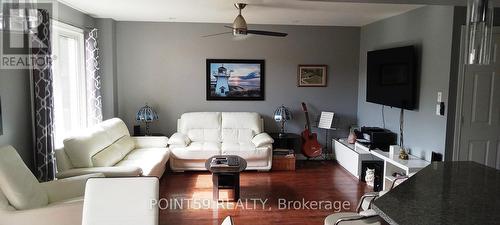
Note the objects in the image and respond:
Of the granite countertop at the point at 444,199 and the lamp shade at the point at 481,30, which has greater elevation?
the lamp shade at the point at 481,30

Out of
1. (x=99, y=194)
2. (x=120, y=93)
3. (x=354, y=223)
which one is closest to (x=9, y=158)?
(x=99, y=194)

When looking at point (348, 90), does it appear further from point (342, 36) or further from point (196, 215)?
point (196, 215)

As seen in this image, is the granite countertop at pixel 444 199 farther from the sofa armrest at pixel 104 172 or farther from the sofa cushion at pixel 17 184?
the sofa armrest at pixel 104 172

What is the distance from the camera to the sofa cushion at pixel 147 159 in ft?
14.7

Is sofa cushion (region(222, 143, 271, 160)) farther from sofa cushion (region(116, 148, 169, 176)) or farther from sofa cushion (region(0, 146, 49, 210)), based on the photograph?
sofa cushion (region(0, 146, 49, 210))

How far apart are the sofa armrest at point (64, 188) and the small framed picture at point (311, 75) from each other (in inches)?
164

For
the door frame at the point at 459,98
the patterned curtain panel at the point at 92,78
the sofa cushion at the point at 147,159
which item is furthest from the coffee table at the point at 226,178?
the door frame at the point at 459,98

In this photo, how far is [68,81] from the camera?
5016 millimetres

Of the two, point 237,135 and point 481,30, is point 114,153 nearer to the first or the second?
point 237,135

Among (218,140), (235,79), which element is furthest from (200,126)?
(235,79)

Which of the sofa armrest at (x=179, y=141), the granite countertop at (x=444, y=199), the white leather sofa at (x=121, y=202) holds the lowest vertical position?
the sofa armrest at (x=179, y=141)

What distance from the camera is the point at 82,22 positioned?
5.25 m

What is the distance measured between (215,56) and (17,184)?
3.97 meters

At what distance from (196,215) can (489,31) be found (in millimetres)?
3176
